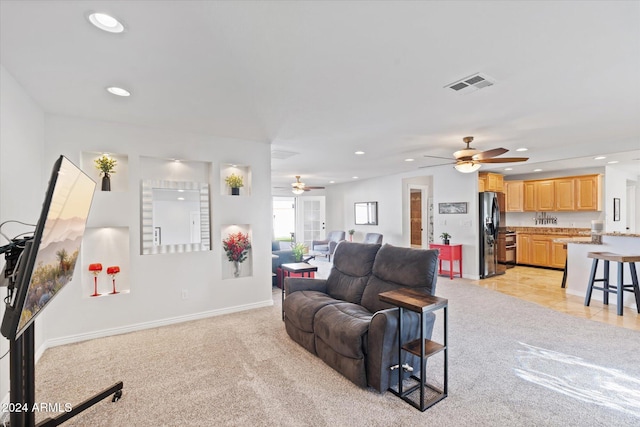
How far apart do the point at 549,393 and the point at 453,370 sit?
0.66m

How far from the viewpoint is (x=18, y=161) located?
247 centimetres

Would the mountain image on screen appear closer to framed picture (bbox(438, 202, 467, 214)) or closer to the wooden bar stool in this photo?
the wooden bar stool

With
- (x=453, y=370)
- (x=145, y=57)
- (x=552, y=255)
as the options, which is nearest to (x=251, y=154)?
(x=145, y=57)

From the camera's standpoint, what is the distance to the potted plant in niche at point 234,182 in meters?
4.18

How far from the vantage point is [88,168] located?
135 inches

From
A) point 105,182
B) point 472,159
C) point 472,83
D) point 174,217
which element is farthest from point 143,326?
point 472,159

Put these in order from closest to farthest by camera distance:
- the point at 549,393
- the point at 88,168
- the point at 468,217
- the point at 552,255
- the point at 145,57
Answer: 1. the point at 145,57
2. the point at 549,393
3. the point at 88,168
4. the point at 468,217
5. the point at 552,255

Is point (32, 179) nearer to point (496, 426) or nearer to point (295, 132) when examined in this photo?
point (295, 132)

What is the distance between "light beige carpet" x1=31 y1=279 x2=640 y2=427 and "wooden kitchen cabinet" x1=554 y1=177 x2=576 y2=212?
4.49m

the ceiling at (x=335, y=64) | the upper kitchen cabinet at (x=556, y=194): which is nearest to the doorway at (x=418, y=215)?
the upper kitchen cabinet at (x=556, y=194)

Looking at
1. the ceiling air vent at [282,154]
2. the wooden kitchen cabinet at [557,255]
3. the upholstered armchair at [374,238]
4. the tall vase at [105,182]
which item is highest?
the ceiling air vent at [282,154]

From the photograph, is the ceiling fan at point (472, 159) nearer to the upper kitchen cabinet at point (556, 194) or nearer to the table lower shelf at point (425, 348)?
the table lower shelf at point (425, 348)

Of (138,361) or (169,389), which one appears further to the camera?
(138,361)

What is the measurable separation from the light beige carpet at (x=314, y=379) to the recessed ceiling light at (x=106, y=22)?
243 centimetres
